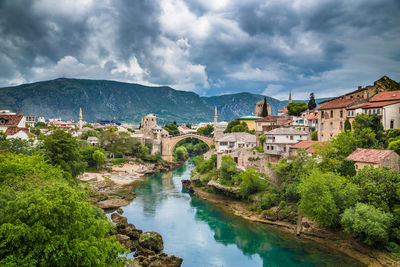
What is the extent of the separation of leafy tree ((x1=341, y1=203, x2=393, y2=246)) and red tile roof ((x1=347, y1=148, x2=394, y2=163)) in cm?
426

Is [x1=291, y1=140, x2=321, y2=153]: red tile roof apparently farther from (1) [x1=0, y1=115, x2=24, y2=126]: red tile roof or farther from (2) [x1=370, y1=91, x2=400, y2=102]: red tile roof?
(1) [x1=0, y1=115, x2=24, y2=126]: red tile roof

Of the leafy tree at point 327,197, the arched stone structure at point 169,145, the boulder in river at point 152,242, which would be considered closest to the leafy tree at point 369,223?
the leafy tree at point 327,197

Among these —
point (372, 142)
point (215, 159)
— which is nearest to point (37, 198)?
point (372, 142)

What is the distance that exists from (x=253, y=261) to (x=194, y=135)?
4787 cm

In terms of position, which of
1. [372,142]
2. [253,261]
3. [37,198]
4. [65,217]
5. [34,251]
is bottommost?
[253,261]

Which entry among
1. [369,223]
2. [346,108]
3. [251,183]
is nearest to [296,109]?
[346,108]

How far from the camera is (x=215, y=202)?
108 ft

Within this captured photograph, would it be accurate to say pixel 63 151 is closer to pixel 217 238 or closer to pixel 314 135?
pixel 217 238

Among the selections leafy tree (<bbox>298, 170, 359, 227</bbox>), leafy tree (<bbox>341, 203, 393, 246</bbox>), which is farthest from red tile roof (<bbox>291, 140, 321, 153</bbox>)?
leafy tree (<bbox>341, 203, 393, 246</bbox>)

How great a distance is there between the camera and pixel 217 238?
23531 millimetres

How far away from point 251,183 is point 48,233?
2237 centimetres

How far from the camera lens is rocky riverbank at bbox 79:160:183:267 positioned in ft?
59.6

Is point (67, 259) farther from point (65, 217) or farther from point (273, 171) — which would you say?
point (273, 171)

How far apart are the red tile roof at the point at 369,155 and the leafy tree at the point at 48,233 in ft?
63.2
